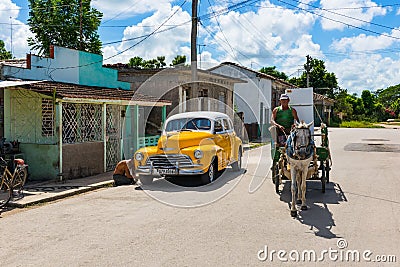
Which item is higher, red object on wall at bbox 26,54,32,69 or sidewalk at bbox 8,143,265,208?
red object on wall at bbox 26,54,32,69

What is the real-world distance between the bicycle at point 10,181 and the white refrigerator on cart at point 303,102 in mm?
6809

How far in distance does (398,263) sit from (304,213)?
9.25 ft

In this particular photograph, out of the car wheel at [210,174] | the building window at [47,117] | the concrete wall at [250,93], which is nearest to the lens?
the car wheel at [210,174]

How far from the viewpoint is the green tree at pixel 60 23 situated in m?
30.8

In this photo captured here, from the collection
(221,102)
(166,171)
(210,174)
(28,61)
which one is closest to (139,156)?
(166,171)

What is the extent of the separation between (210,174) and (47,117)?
5040 mm

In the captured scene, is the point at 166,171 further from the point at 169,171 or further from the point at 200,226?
the point at 200,226

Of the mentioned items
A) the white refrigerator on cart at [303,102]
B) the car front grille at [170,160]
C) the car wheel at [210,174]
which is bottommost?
the car wheel at [210,174]

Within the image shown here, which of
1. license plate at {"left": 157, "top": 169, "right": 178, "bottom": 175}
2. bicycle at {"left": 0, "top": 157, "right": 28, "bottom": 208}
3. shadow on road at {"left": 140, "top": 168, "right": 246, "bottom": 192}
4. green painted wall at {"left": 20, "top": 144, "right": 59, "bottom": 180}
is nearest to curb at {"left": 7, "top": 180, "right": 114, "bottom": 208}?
bicycle at {"left": 0, "top": 157, "right": 28, "bottom": 208}

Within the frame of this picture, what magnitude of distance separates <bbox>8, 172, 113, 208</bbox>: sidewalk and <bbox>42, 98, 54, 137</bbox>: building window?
1.58 m

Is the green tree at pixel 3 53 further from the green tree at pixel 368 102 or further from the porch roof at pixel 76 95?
the green tree at pixel 368 102

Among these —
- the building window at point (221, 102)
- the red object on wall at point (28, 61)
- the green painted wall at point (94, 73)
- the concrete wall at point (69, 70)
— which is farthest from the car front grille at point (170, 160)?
the building window at point (221, 102)

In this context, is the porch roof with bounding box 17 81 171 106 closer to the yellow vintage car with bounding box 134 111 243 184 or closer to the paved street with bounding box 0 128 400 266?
the yellow vintage car with bounding box 134 111 243 184

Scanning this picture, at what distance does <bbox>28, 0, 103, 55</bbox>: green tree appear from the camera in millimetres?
30766
